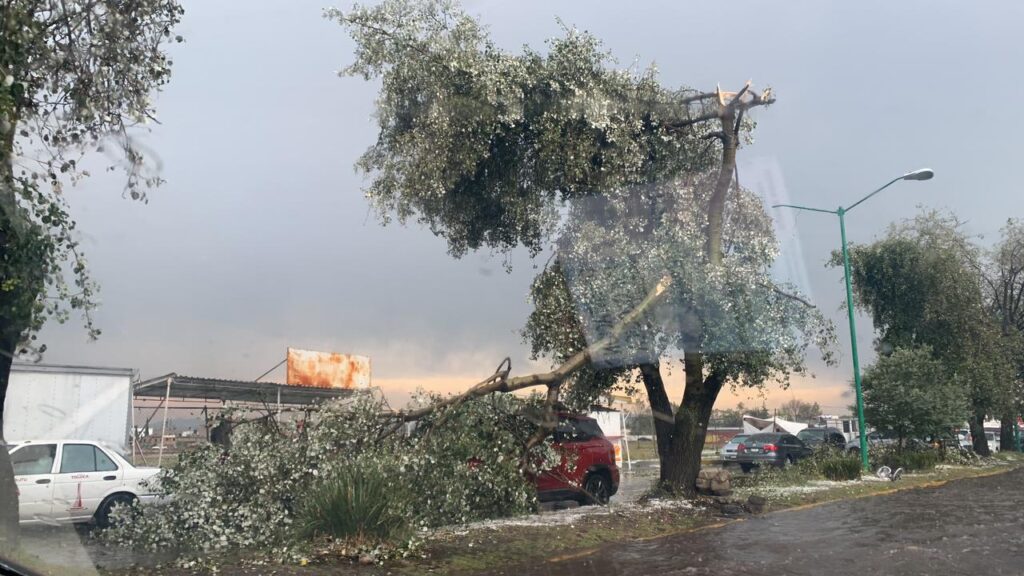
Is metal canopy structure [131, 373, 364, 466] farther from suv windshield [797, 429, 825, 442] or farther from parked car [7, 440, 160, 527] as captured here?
suv windshield [797, 429, 825, 442]

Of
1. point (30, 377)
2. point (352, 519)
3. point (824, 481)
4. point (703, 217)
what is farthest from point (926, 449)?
point (30, 377)

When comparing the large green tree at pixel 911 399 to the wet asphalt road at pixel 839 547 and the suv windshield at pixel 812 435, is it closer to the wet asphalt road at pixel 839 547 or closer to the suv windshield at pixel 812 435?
the wet asphalt road at pixel 839 547

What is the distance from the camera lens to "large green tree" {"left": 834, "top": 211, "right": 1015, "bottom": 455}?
28.0 m

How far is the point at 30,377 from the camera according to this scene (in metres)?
15.6

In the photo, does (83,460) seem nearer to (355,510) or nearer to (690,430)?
(355,510)

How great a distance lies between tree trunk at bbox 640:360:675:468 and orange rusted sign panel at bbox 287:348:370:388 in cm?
996

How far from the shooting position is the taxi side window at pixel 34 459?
11.9 meters

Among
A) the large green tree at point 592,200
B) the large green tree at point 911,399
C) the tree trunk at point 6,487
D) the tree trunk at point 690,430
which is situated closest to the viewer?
the tree trunk at point 6,487

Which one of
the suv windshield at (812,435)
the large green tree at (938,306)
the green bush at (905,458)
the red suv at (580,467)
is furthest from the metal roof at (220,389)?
the suv windshield at (812,435)

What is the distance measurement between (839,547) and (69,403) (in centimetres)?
1413

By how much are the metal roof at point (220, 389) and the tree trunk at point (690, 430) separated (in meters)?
7.59

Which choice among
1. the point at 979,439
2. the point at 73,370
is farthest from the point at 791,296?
the point at 979,439

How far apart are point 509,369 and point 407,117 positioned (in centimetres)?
470

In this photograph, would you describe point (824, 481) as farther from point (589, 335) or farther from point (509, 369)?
point (509, 369)
